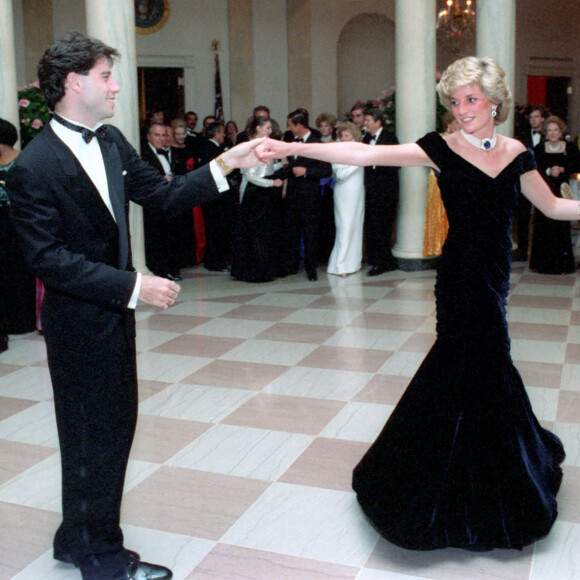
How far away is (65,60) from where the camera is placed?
2.34 meters

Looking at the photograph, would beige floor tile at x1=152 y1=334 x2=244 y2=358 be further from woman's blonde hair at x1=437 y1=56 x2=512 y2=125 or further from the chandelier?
the chandelier

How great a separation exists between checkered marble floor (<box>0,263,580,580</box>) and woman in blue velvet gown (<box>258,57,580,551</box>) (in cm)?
15

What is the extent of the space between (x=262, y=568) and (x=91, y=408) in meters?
0.83

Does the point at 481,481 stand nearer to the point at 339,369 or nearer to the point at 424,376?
the point at 424,376

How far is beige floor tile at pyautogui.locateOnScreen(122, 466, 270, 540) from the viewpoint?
10.3 ft

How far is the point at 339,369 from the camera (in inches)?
204

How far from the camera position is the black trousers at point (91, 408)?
245 centimetres

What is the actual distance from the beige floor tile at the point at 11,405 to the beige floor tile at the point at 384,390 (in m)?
1.83

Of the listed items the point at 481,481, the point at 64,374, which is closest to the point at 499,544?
the point at 481,481

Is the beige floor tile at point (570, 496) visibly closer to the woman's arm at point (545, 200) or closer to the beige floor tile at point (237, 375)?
the woman's arm at point (545, 200)

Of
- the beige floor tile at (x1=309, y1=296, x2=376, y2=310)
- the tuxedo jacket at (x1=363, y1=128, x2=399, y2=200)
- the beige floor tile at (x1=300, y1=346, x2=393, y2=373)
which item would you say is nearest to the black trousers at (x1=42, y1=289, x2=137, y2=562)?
the beige floor tile at (x1=300, y1=346, x2=393, y2=373)

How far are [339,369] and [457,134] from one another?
2.34 meters

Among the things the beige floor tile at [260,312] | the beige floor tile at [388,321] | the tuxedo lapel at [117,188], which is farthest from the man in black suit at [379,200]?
the tuxedo lapel at [117,188]

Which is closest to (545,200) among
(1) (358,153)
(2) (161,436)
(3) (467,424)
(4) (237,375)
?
(1) (358,153)
